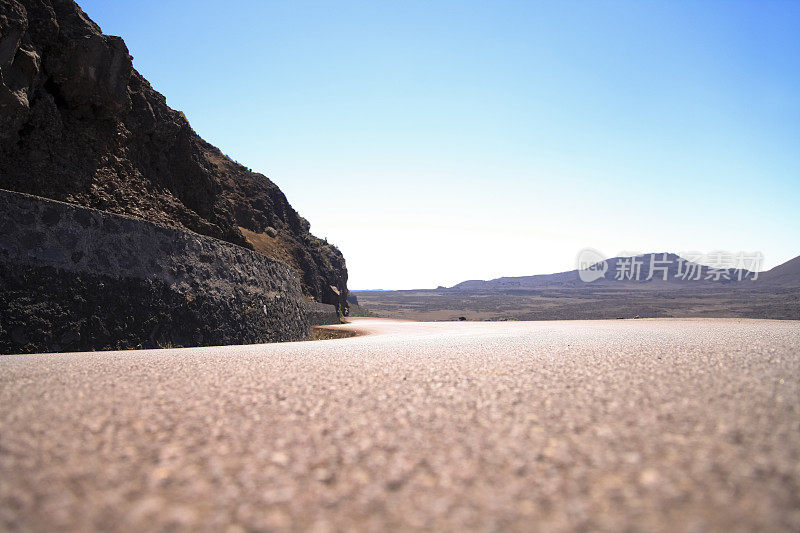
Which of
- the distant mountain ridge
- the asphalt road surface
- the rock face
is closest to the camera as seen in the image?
the asphalt road surface

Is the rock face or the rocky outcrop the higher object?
the rock face

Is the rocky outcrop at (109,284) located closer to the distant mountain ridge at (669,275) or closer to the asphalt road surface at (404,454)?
the asphalt road surface at (404,454)

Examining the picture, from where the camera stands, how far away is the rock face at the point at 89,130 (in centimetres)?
760

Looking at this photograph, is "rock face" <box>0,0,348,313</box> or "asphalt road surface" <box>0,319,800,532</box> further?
"rock face" <box>0,0,348,313</box>

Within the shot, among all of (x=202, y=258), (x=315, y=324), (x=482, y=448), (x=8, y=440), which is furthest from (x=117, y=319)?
(x=315, y=324)

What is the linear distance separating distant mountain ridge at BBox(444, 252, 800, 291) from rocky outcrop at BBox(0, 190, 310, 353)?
96973mm

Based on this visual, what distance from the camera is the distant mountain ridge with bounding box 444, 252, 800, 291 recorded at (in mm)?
85312

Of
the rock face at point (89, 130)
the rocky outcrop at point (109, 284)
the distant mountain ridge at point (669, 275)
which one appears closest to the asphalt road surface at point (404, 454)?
the rocky outcrop at point (109, 284)

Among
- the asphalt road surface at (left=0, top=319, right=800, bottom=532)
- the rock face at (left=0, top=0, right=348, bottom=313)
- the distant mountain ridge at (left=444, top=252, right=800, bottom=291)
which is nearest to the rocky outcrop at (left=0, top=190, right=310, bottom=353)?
the rock face at (left=0, top=0, right=348, bottom=313)

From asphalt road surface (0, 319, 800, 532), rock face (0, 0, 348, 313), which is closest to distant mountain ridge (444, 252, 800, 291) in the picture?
rock face (0, 0, 348, 313)

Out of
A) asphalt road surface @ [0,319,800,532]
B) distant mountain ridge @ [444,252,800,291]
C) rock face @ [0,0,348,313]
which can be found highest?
distant mountain ridge @ [444,252,800,291]

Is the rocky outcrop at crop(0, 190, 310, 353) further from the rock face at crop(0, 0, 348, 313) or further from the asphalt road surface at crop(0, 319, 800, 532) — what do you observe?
the asphalt road surface at crop(0, 319, 800, 532)

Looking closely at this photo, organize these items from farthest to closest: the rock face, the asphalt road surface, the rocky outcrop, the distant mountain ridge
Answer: the distant mountain ridge
the rock face
the rocky outcrop
the asphalt road surface

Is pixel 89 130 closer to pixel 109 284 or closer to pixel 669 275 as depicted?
pixel 109 284
